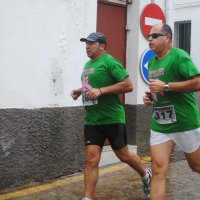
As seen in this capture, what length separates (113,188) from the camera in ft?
19.6

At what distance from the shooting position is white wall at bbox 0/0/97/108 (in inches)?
220

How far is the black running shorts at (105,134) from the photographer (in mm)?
5098

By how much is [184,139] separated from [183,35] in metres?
12.1

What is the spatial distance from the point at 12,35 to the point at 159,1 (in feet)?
11.5

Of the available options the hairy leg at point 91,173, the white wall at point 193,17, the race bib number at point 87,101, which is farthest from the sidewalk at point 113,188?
the white wall at point 193,17

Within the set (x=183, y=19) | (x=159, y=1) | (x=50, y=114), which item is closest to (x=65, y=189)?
(x=50, y=114)

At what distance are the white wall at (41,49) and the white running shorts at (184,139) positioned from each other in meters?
2.04

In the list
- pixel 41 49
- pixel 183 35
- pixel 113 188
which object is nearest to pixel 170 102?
pixel 113 188

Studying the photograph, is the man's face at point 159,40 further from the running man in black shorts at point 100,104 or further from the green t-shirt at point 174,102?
the running man in black shorts at point 100,104

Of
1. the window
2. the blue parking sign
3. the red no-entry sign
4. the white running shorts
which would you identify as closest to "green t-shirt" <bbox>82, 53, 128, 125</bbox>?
the white running shorts

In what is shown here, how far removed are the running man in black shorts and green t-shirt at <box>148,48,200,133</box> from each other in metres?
0.56

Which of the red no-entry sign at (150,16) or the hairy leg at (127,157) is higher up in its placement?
the red no-entry sign at (150,16)

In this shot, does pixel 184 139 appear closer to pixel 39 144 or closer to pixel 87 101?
pixel 87 101

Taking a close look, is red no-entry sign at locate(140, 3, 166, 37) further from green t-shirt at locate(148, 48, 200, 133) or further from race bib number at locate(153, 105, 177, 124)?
race bib number at locate(153, 105, 177, 124)
